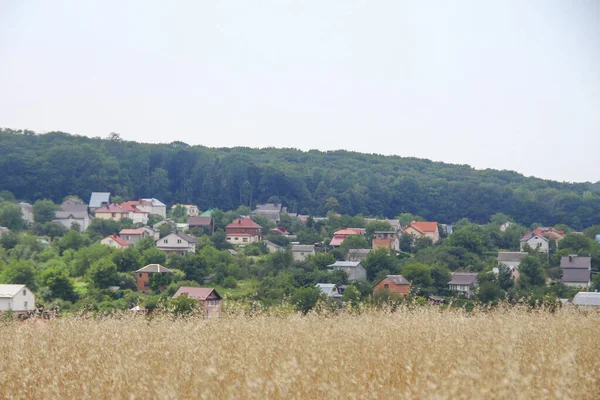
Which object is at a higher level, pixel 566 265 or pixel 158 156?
pixel 158 156

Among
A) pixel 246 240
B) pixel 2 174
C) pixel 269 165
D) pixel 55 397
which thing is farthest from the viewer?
pixel 269 165

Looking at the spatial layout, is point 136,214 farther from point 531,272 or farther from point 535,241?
point 531,272

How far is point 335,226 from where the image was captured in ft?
157

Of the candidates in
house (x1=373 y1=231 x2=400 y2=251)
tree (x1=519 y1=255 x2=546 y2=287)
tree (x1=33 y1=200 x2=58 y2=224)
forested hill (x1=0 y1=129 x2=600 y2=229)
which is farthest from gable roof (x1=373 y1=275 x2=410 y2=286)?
forested hill (x1=0 y1=129 x2=600 y2=229)

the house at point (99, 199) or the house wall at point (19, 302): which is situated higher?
the house at point (99, 199)

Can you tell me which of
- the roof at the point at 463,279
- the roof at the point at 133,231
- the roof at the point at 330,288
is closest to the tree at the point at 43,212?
the roof at the point at 133,231

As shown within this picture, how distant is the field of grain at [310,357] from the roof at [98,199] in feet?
193

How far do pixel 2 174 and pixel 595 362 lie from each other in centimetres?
6574

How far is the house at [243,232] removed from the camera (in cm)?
4431

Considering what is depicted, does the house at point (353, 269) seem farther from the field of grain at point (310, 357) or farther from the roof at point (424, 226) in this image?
the field of grain at point (310, 357)

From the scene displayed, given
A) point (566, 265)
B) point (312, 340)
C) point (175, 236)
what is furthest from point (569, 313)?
point (175, 236)

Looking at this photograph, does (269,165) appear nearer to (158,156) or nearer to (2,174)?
(158,156)

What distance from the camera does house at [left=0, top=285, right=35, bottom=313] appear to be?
756 inches

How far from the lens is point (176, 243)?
3909 centimetres
